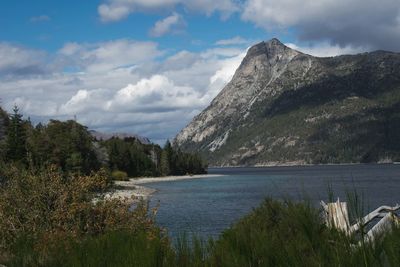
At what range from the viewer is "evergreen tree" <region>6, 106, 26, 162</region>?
8589 centimetres

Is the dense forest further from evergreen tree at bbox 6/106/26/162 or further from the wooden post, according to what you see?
the wooden post

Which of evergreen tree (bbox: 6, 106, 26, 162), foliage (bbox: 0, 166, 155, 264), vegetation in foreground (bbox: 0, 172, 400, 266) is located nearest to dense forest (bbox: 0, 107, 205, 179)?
evergreen tree (bbox: 6, 106, 26, 162)

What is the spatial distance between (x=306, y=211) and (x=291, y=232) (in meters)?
0.32

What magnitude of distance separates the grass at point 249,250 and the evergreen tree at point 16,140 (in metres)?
77.9

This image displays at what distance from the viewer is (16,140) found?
89188 mm

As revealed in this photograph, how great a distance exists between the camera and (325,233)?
5809mm

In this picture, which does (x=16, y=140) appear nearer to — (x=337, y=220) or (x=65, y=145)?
(x=65, y=145)

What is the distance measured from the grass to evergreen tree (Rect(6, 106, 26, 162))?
7789cm

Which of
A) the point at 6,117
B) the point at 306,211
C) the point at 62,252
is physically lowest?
the point at 62,252

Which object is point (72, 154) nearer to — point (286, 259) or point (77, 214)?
point (77, 214)

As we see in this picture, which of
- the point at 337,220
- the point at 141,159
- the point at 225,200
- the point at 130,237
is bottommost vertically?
the point at 225,200

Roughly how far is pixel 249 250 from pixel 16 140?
88.6 m

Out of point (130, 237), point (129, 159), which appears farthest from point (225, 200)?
point (129, 159)

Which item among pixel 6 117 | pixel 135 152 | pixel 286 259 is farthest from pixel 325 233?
pixel 135 152
